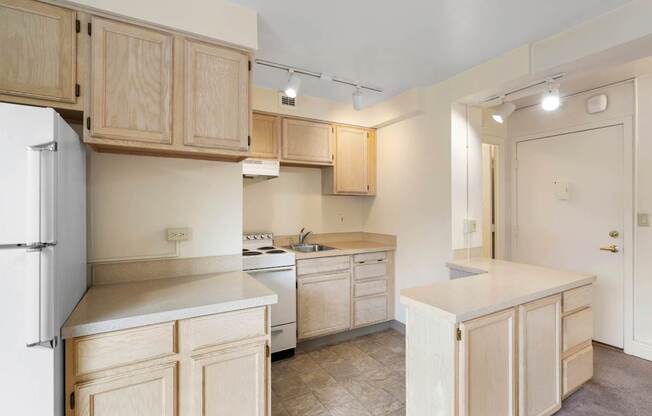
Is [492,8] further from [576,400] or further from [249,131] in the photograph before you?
[576,400]

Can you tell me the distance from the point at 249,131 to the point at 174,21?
2.22 feet

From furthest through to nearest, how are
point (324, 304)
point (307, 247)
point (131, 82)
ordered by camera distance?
1. point (307, 247)
2. point (324, 304)
3. point (131, 82)

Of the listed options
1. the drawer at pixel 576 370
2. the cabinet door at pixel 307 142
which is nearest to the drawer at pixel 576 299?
the drawer at pixel 576 370

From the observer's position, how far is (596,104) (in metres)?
2.93

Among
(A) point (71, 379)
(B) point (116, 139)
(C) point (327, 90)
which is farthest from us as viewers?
(C) point (327, 90)

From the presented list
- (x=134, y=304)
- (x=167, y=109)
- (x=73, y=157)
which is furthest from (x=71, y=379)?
(x=167, y=109)

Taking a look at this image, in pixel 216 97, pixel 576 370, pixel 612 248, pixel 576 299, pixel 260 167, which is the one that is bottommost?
pixel 576 370

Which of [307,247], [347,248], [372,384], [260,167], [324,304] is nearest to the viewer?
[372,384]

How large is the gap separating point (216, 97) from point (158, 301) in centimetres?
113

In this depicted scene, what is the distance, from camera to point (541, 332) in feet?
6.05

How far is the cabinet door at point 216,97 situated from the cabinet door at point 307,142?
1278 millimetres

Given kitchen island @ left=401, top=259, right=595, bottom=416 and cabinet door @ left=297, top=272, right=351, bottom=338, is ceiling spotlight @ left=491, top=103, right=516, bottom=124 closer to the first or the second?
kitchen island @ left=401, top=259, right=595, bottom=416

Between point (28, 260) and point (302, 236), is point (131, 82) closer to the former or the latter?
point (28, 260)

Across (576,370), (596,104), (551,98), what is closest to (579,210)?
(596,104)
